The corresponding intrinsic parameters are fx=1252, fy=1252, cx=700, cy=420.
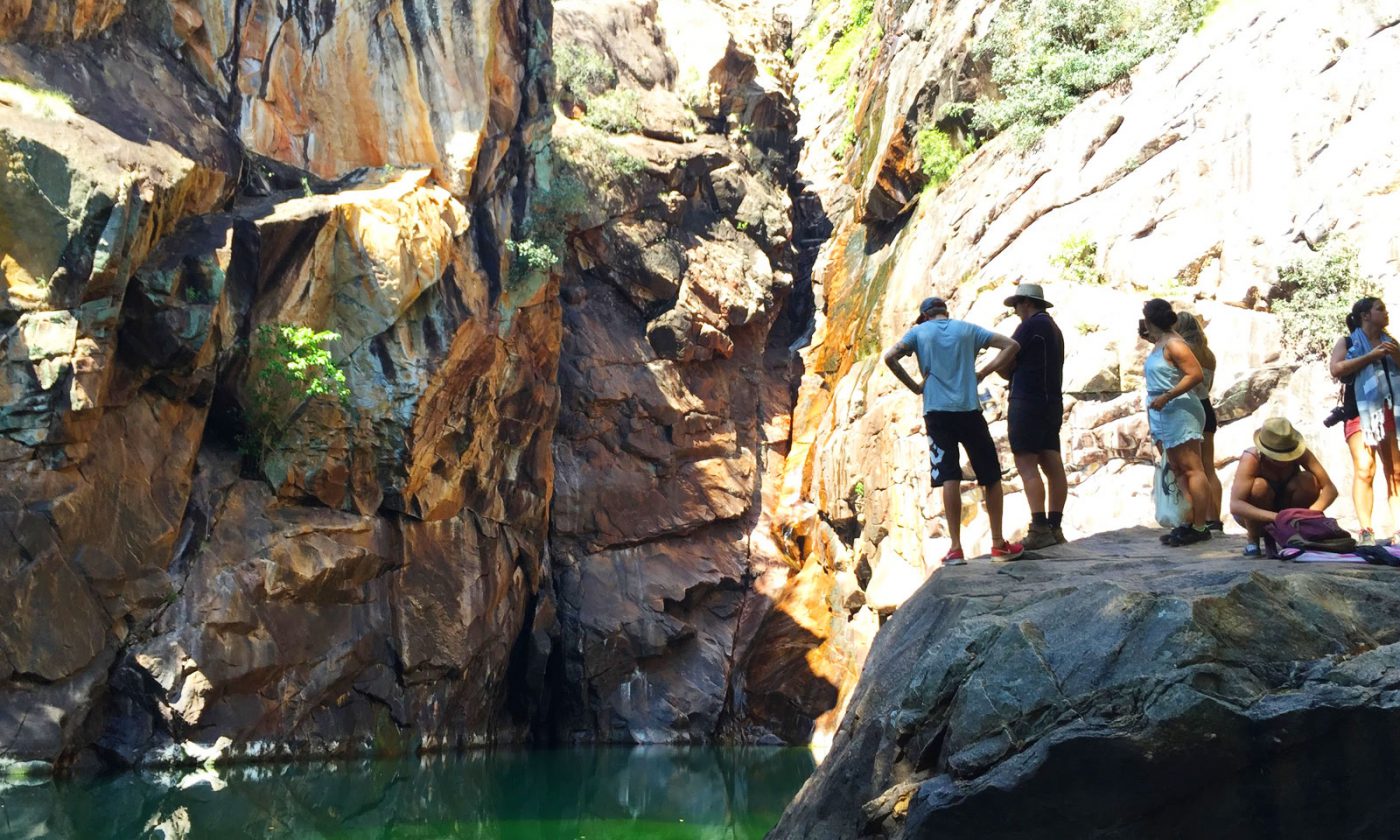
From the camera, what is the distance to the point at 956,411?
7.86 m

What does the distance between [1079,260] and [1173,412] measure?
8575 millimetres


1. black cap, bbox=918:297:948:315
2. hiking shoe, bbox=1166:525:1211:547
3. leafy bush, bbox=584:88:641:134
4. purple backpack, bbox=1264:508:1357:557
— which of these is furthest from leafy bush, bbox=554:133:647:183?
purple backpack, bbox=1264:508:1357:557

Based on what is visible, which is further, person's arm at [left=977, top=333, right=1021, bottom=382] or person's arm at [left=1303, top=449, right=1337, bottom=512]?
person's arm at [left=977, top=333, right=1021, bottom=382]

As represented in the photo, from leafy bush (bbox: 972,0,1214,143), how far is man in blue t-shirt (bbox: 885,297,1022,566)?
1179 centimetres

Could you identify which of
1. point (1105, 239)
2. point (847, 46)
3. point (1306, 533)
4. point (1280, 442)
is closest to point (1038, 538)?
point (1280, 442)

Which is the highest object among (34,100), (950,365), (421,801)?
(34,100)

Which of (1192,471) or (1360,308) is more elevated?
(1360,308)

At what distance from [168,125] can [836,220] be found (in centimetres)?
1613

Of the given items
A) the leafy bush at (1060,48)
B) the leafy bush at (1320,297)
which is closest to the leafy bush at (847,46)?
the leafy bush at (1060,48)

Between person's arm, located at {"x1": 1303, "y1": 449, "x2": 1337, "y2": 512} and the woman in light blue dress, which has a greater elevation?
the woman in light blue dress

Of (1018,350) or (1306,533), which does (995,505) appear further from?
(1306,533)

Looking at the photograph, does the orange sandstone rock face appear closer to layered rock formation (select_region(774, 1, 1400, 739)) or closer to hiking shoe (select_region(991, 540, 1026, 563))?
layered rock formation (select_region(774, 1, 1400, 739))

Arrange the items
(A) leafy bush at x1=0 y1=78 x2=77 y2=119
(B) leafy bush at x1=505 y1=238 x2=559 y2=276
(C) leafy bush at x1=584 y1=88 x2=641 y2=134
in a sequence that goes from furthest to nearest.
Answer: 1. (C) leafy bush at x1=584 y1=88 x2=641 y2=134
2. (B) leafy bush at x1=505 y1=238 x2=559 y2=276
3. (A) leafy bush at x1=0 y1=78 x2=77 y2=119

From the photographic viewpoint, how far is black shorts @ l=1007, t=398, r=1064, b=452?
7973 mm
